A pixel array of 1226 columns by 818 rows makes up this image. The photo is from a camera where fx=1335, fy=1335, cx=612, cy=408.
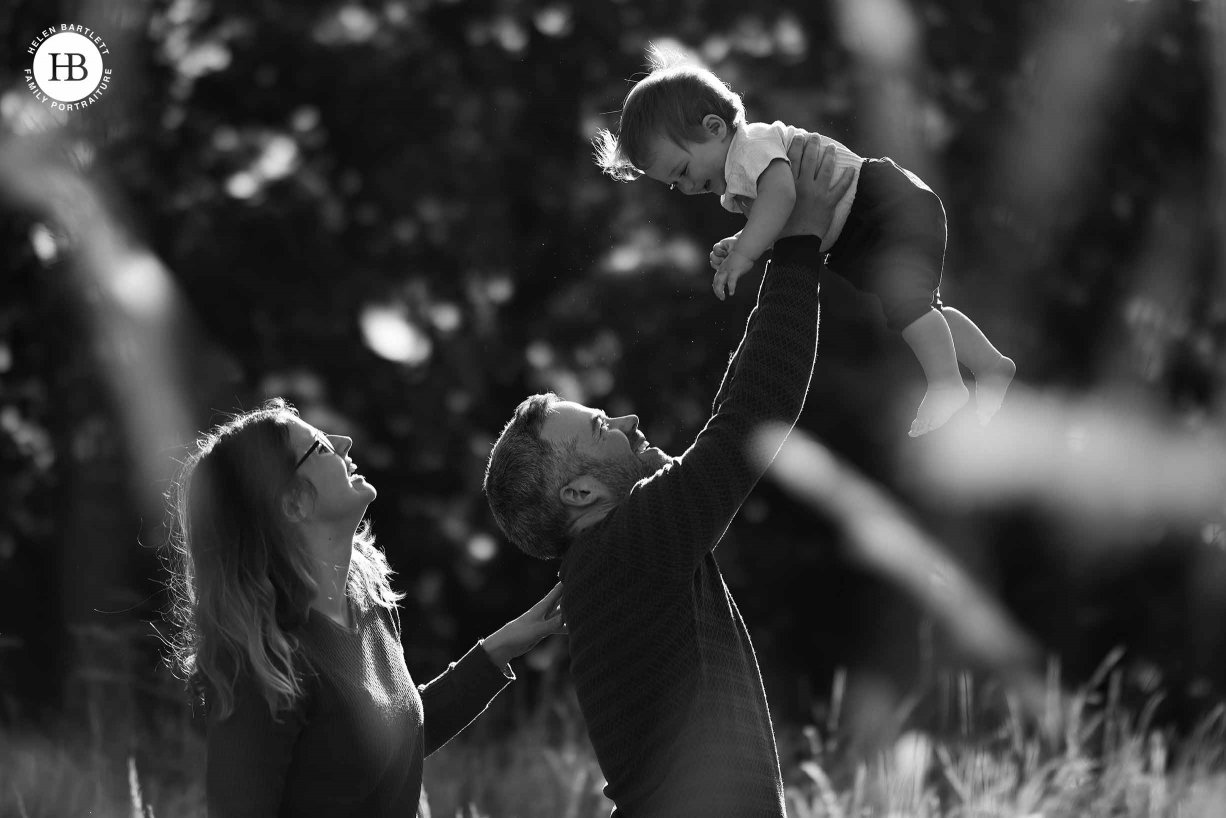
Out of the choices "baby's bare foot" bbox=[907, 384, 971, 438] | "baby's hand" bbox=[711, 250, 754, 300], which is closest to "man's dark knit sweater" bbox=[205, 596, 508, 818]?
"baby's hand" bbox=[711, 250, 754, 300]

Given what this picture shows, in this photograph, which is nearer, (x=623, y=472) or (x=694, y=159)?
(x=623, y=472)

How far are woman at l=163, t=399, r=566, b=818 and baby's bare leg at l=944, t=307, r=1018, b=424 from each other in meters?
1.19

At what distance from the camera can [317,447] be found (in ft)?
7.27

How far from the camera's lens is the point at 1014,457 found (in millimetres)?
5219

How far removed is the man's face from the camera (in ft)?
7.39

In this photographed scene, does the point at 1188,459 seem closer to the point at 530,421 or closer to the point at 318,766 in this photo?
the point at 530,421

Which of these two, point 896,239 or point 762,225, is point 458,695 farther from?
point 896,239

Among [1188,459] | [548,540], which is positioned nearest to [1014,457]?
[1188,459]

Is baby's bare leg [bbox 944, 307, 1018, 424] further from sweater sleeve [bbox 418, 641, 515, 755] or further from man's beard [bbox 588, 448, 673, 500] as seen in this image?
sweater sleeve [bbox 418, 641, 515, 755]

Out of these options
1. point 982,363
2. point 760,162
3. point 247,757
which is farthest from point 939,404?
point 247,757

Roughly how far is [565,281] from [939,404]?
2918 mm

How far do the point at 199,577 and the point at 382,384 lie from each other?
325 cm

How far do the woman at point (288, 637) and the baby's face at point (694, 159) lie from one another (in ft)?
2.57

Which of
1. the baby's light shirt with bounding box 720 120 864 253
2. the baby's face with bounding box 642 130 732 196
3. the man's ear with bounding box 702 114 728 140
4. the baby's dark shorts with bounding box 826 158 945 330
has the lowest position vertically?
the baby's dark shorts with bounding box 826 158 945 330
